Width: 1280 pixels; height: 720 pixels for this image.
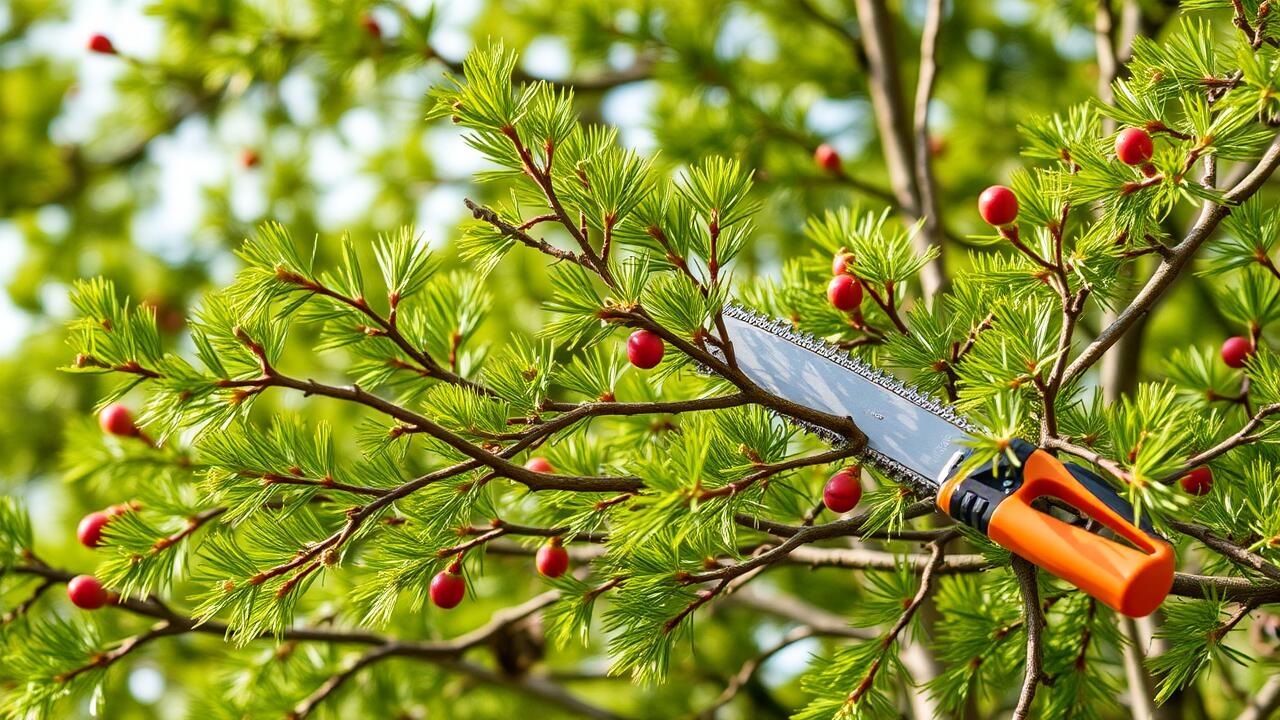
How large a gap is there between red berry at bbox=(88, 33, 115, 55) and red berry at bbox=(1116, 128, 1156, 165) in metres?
1.74

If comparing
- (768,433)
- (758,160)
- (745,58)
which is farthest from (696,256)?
(745,58)

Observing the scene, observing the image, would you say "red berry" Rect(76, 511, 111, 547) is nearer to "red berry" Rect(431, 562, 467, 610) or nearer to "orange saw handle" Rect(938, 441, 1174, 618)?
"red berry" Rect(431, 562, 467, 610)

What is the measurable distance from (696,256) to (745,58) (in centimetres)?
195

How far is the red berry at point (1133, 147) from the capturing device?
98 centimetres

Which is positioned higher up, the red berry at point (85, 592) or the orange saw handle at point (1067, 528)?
the orange saw handle at point (1067, 528)

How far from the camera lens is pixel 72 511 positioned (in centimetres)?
341

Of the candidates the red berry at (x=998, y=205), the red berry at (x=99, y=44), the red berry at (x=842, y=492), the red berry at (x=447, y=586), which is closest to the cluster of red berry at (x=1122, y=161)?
the red berry at (x=998, y=205)

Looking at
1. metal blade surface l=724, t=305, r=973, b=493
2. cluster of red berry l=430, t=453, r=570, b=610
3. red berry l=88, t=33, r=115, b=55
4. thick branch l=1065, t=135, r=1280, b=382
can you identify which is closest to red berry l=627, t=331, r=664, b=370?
metal blade surface l=724, t=305, r=973, b=493

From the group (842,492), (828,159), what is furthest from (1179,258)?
(828,159)

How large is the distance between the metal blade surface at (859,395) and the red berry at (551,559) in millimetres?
304

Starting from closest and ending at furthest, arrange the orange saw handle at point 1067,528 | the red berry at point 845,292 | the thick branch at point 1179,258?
the orange saw handle at point 1067,528
the thick branch at point 1179,258
the red berry at point 845,292

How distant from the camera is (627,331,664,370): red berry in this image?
3.18 ft

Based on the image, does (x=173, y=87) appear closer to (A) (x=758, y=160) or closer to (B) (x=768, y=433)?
(A) (x=758, y=160)

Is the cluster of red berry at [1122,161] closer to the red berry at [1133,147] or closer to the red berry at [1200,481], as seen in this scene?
the red berry at [1133,147]
